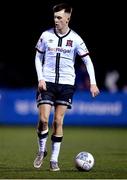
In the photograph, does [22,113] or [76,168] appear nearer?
[76,168]

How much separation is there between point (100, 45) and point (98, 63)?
92 cm

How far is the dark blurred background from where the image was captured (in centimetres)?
3022

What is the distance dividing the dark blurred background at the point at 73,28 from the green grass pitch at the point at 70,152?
240 inches

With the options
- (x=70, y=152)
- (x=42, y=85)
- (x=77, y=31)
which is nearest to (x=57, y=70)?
(x=42, y=85)

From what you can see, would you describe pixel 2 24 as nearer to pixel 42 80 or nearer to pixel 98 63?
pixel 98 63

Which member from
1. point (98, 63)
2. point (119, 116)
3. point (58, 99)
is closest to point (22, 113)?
point (119, 116)

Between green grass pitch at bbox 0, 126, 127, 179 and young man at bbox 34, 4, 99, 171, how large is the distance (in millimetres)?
655

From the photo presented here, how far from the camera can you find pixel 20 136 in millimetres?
21234

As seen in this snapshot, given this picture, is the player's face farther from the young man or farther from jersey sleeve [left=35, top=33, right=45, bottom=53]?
jersey sleeve [left=35, top=33, right=45, bottom=53]

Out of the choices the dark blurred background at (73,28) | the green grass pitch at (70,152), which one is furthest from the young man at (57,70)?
the dark blurred background at (73,28)

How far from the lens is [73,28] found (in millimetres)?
30594

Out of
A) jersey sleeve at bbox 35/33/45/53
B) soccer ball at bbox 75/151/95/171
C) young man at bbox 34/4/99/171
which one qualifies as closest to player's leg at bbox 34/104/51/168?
young man at bbox 34/4/99/171

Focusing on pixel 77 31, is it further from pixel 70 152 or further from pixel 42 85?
pixel 42 85

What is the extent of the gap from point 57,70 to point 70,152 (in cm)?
433
